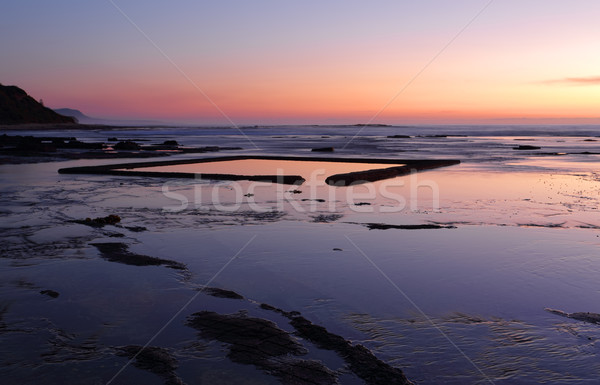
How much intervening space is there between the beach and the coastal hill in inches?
4293

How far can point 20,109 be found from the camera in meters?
113

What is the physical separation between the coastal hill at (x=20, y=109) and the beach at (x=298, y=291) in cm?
10905

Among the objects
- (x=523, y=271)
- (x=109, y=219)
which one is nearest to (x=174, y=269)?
(x=109, y=219)

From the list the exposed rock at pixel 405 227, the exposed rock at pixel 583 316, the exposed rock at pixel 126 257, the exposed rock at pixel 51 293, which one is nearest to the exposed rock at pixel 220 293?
the exposed rock at pixel 126 257

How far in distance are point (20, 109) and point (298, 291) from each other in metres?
126

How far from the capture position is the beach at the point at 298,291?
3982 mm

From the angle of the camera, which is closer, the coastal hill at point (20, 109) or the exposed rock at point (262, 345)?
the exposed rock at point (262, 345)

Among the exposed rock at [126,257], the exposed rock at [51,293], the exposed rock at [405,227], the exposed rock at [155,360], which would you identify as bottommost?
the exposed rock at [155,360]

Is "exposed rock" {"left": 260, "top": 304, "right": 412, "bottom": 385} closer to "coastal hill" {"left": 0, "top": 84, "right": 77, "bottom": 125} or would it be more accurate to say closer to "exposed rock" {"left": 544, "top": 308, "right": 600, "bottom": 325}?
"exposed rock" {"left": 544, "top": 308, "right": 600, "bottom": 325}

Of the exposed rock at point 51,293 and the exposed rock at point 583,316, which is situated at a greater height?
the exposed rock at point 51,293

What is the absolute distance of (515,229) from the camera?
9117 mm

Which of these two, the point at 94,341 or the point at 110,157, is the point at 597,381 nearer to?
the point at 94,341

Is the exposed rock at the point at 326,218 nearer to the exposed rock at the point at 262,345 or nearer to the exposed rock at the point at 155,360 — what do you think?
the exposed rock at the point at 262,345

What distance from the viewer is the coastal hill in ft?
344
